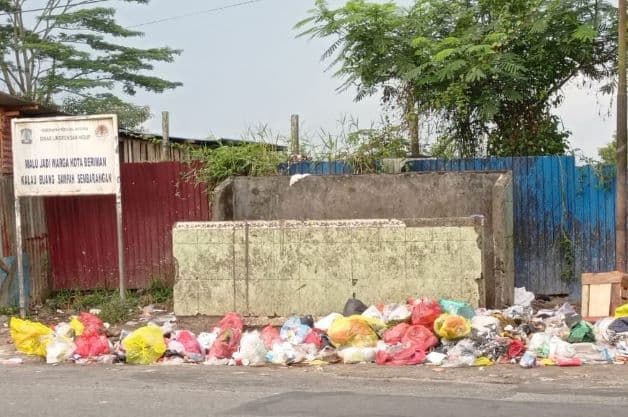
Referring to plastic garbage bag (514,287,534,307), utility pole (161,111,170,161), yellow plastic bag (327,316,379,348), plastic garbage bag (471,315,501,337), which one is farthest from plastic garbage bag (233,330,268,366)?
utility pole (161,111,170,161)

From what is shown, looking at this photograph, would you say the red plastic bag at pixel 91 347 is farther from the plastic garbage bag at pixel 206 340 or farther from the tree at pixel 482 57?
the tree at pixel 482 57

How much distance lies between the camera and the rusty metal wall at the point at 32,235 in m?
11.6

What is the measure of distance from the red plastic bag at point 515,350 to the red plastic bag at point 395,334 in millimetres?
1075

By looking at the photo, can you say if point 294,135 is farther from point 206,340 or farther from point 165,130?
point 206,340

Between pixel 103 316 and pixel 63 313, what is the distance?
47.1 inches

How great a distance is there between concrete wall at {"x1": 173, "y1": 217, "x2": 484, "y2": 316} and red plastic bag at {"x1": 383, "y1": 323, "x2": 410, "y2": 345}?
1046 millimetres

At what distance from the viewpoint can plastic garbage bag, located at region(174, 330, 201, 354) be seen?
8.68m

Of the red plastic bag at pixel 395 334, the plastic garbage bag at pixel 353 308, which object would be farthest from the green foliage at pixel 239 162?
the red plastic bag at pixel 395 334

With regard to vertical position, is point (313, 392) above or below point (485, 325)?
below

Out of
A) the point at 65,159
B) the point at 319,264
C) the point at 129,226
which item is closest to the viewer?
the point at 319,264

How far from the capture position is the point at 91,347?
28.9 feet

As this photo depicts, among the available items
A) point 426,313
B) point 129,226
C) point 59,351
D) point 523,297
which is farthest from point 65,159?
point 523,297

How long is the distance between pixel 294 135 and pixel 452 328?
15.5ft

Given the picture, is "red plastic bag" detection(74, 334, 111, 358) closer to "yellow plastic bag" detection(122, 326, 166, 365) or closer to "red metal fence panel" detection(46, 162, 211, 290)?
"yellow plastic bag" detection(122, 326, 166, 365)
